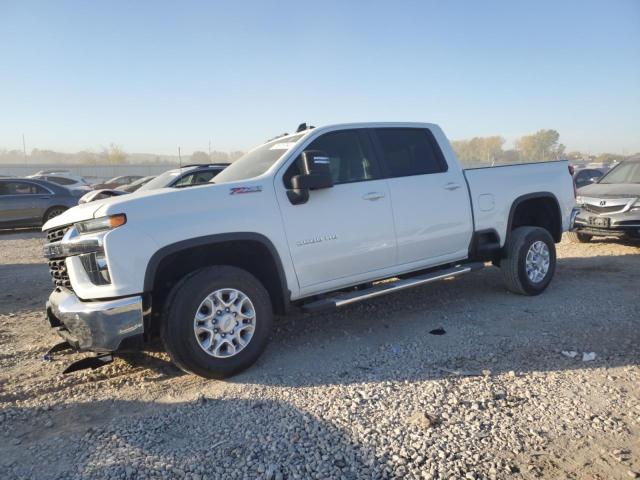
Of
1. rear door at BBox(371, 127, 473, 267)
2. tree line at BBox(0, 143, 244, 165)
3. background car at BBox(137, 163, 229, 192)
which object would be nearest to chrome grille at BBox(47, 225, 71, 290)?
rear door at BBox(371, 127, 473, 267)

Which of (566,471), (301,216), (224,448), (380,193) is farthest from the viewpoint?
(380,193)

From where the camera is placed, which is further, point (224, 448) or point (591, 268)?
point (591, 268)

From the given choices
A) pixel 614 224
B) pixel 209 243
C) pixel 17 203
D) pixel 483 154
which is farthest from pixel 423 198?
pixel 483 154

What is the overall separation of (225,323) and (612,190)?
8273mm

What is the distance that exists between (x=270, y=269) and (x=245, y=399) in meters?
1.12

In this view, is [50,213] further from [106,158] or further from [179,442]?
[106,158]

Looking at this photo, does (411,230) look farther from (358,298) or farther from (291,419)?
(291,419)

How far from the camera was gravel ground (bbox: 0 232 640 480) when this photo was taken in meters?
2.65

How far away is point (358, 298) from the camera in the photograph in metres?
4.25

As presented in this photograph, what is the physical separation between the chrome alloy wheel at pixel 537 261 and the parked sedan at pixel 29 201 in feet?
40.8

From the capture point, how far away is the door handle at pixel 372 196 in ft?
14.6

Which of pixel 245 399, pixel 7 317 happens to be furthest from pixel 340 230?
pixel 7 317

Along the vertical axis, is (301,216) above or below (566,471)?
above

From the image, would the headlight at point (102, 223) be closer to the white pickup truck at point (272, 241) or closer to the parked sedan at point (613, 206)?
the white pickup truck at point (272, 241)
